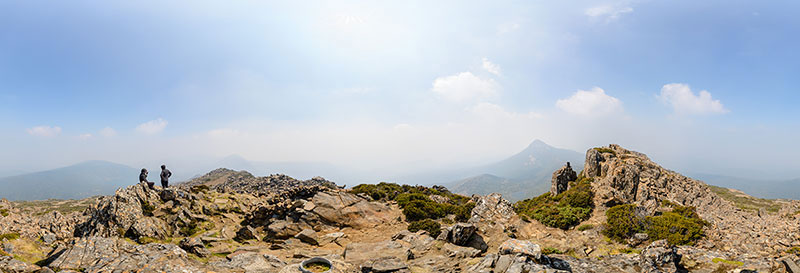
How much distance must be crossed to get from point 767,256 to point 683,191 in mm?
19661

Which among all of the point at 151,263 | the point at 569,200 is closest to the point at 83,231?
the point at 151,263

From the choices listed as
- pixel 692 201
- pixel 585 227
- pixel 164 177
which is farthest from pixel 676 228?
pixel 164 177

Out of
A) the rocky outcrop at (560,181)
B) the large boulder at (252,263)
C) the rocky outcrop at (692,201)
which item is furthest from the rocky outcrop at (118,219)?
the rocky outcrop at (560,181)

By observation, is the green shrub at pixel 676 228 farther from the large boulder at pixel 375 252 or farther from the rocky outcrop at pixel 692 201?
the large boulder at pixel 375 252

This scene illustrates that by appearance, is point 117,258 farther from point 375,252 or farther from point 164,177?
point 164,177

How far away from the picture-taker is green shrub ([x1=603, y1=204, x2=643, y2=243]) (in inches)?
798

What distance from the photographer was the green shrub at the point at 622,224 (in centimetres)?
2027

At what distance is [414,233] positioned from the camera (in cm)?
2278

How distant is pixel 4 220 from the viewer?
16719mm

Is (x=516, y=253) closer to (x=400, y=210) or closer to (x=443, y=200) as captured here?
(x=400, y=210)

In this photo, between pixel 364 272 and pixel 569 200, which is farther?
pixel 569 200

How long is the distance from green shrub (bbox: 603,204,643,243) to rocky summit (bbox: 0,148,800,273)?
95 millimetres

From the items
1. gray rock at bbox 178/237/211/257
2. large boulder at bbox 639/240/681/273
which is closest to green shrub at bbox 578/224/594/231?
large boulder at bbox 639/240/681/273

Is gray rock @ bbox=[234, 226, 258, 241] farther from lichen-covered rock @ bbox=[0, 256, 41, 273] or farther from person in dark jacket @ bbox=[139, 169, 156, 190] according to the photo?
lichen-covered rock @ bbox=[0, 256, 41, 273]
